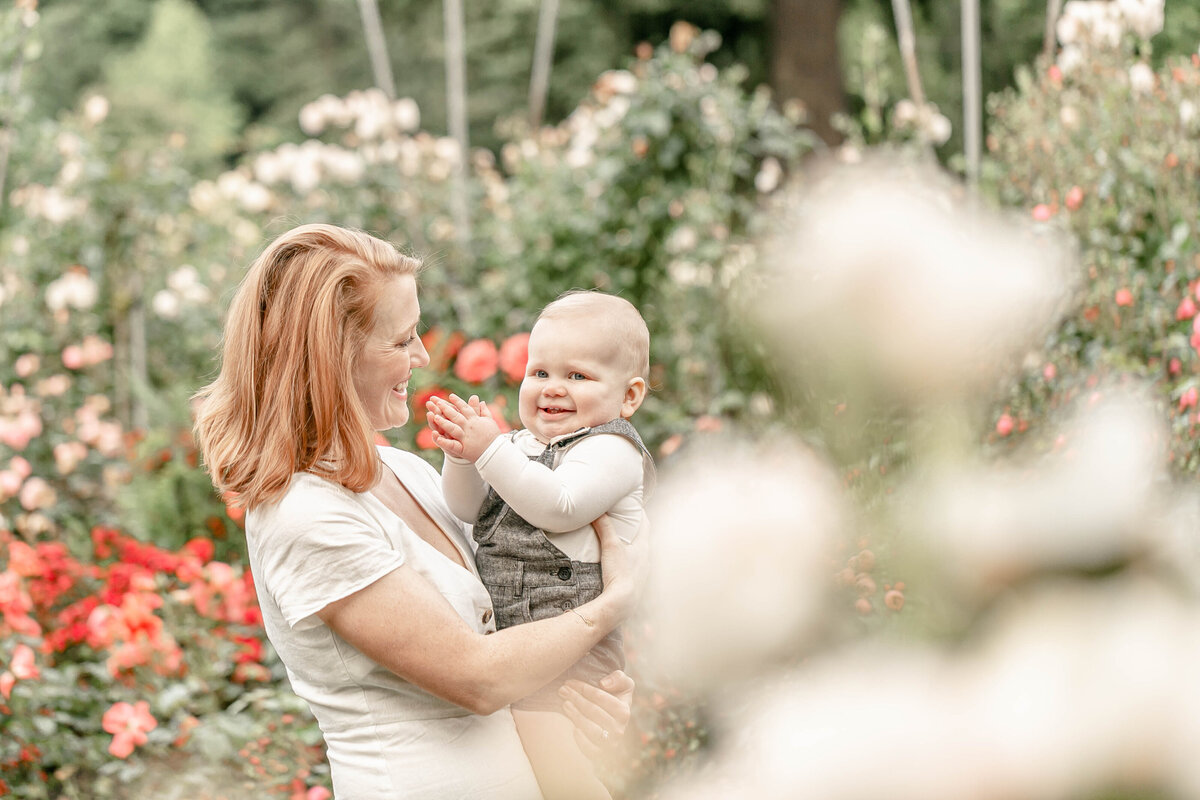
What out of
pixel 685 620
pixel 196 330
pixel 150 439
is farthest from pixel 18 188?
pixel 685 620

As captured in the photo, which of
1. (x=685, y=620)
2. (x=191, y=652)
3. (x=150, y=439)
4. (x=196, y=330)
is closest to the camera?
(x=685, y=620)

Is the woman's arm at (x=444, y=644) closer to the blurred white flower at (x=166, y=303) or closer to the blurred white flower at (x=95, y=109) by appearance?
the blurred white flower at (x=166, y=303)

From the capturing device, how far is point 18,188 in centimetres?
476

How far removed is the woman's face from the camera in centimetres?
130

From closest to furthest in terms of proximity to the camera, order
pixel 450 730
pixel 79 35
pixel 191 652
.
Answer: pixel 450 730 < pixel 191 652 < pixel 79 35

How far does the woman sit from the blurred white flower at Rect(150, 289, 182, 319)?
3.50 metres

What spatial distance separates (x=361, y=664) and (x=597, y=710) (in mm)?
293

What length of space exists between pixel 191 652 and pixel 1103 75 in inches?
128

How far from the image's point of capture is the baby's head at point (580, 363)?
1430 mm

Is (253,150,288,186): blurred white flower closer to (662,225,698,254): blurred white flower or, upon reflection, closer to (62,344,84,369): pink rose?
(62,344,84,369): pink rose

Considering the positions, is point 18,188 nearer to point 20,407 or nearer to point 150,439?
point 20,407

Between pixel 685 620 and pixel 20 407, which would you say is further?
pixel 20 407

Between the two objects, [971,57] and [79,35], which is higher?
[79,35]

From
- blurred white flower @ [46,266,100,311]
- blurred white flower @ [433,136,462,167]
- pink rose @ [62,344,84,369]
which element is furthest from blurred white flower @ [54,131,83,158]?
blurred white flower @ [433,136,462,167]
